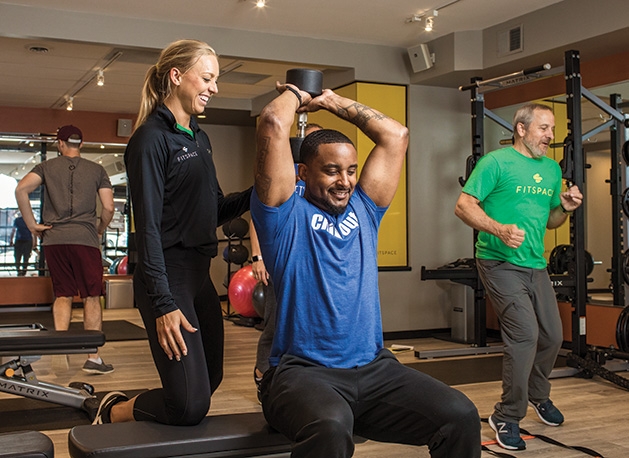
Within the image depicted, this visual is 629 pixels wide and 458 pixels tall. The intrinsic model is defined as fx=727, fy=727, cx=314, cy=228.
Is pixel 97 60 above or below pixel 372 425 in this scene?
above

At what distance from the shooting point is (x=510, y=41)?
5.37 m

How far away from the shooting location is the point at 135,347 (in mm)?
5586

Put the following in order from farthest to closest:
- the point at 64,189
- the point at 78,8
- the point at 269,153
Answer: the point at 78,8
the point at 64,189
the point at 269,153

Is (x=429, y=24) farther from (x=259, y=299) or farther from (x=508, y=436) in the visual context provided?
(x=508, y=436)

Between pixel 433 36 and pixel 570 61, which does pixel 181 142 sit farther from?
pixel 433 36

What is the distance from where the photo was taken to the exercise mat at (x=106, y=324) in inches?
242

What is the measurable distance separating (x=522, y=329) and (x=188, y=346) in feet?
5.03

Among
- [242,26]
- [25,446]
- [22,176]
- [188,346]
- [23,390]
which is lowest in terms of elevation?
[23,390]

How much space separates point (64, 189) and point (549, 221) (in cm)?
272

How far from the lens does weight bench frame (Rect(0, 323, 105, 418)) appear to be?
3096 mm

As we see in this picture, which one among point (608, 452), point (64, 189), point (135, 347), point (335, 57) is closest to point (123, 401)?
point (608, 452)

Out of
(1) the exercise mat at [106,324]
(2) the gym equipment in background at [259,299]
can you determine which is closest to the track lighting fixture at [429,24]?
(2) the gym equipment in background at [259,299]

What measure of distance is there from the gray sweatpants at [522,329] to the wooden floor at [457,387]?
0.64ft

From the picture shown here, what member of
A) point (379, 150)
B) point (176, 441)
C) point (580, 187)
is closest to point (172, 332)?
point (176, 441)
